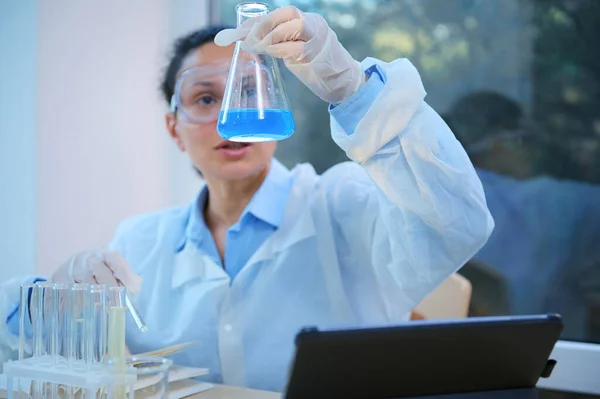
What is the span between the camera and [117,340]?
1040mm

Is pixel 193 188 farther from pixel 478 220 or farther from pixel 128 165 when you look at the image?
pixel 478 220

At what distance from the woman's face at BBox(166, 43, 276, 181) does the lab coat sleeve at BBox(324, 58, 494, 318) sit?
385mm

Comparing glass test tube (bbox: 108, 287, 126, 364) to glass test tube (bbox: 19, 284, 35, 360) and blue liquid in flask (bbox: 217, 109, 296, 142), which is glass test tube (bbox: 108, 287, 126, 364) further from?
blue liquid in flask (bbox: 217, 109, 296, 142)

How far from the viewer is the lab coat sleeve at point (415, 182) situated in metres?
1.25

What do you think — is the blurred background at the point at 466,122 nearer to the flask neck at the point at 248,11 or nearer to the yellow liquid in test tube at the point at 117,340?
the flask neck at the point at 248,11

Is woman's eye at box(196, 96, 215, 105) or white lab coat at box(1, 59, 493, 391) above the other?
woman's eye at box(196, 96, 215, 105)

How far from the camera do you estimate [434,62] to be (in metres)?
2.24

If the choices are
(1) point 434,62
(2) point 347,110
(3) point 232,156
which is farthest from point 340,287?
(1) point 434,62

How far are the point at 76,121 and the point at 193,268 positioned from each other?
83 cm

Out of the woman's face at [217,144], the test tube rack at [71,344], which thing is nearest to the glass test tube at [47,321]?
the test tube rack at [71,344]

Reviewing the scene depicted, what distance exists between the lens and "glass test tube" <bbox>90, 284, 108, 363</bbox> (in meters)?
1.11

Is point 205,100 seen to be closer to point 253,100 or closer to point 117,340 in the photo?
point 253,100

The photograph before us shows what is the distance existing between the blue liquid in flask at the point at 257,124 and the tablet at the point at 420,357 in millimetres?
535

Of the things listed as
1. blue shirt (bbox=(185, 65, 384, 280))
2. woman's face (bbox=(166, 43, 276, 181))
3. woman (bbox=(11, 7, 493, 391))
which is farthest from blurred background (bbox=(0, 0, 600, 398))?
blue shirt (bbox=(185, 65, 384, 280))
